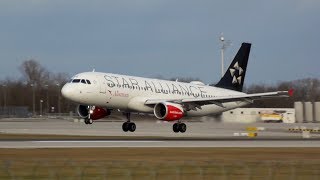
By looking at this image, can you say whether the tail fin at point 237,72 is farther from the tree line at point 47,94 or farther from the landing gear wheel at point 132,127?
the tree line at point 47,94

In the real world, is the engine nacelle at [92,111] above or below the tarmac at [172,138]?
above

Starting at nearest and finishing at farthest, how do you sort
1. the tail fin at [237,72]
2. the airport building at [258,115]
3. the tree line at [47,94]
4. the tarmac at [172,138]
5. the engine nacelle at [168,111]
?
1. the tarmac at [172,138]
2. the engine nacelle at [168,111]
3. the tail fin at [237,72]
4. the airport building at [258,115]
5. the tree line at [47,94]

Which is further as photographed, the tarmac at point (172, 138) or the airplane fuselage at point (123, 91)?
the airplane fuselage at point (123, 91)

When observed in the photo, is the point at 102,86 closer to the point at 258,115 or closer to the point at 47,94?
the point at 258,115

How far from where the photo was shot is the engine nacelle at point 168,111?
63875 millimetres

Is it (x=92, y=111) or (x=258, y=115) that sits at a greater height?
(x=92, y=111)

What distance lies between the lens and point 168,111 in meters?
63.8

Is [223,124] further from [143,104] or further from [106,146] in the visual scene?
[106,146]

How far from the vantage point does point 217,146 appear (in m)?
44.3

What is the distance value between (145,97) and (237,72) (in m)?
14.9

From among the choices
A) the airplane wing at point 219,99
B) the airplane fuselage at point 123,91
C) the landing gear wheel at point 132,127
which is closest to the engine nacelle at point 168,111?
the airplane wing at point 219,99
